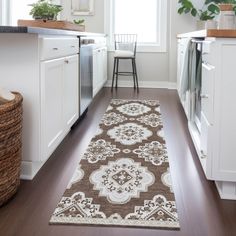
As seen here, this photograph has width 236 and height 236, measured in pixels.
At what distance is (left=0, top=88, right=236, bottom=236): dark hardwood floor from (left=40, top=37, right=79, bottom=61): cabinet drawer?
0.71 meters

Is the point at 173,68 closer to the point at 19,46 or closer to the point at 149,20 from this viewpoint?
the point at 149,20

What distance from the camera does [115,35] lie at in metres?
6.03

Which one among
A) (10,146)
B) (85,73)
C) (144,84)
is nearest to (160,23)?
(144,84)

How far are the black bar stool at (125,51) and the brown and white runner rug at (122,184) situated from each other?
261 cm

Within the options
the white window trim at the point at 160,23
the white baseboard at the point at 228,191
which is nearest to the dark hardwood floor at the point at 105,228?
the white baseboard at the point at 228,191

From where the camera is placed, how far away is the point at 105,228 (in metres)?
1.47

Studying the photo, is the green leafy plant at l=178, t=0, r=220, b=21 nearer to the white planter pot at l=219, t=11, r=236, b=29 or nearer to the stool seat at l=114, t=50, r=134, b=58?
the stool seat at l=114, t=50, r=134, b=58

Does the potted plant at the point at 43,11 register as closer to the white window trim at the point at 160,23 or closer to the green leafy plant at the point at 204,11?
the green leafy plant at the point at 204,11

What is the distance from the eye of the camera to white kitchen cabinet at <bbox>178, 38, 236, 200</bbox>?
5.39 feet

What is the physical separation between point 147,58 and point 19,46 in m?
4.41

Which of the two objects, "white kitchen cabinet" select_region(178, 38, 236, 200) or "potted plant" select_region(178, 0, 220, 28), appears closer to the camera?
"white kitchen cabinet" select_region(178, 38, 236, 200)

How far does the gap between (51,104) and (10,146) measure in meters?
0.54

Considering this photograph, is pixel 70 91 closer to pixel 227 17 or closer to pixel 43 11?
pixel 43 11

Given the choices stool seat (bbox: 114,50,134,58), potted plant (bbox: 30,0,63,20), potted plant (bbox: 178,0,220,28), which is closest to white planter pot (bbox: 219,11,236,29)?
potted plant (bbox: 30,0,63,20)
